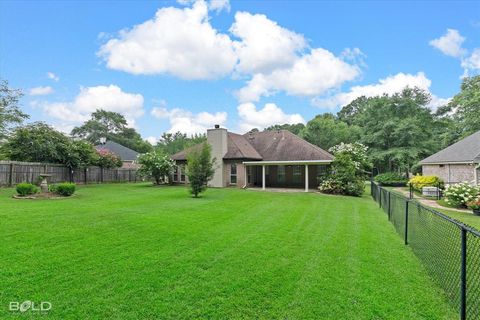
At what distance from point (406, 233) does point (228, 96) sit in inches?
779

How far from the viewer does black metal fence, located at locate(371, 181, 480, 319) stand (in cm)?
316

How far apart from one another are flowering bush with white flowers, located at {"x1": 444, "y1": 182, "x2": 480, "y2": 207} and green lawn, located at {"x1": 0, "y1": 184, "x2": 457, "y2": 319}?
8.64 metres

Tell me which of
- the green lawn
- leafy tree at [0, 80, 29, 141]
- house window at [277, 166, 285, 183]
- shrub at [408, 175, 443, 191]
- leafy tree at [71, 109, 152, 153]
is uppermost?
leafy tree at [71, 109, 152, 153]

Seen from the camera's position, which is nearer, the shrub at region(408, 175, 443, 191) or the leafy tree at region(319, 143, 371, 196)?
the leafy tree at region(319, 143, 371, 196)

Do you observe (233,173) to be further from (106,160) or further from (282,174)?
(106,160)

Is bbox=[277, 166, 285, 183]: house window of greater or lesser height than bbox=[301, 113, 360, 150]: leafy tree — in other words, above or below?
below

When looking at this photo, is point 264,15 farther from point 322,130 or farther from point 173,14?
point 322,130

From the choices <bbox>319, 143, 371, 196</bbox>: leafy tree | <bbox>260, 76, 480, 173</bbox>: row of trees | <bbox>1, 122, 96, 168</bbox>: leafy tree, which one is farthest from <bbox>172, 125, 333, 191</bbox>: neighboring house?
<bbox>260, 76, 480, 173</bbox>: row of trees

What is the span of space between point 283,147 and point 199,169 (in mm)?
10462

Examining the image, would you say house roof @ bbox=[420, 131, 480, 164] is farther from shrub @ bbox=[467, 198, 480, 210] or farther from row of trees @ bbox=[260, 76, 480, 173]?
row of trees @ bbox=[260, 76, 480, 173]

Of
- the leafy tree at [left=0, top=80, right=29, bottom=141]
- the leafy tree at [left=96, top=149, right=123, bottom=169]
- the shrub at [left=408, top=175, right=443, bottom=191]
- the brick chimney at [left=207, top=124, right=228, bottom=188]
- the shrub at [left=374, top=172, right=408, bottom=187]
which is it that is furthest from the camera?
the shrub at [left=374, top=172, right=408, bottom=187]

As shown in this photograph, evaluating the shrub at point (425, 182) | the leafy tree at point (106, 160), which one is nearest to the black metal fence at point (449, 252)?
the shrub at point (425, 182)

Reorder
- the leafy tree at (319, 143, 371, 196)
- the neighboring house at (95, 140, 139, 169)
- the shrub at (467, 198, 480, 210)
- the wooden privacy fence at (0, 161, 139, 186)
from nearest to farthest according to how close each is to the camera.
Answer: the shrub at (467, 198, 480, 210), the leafy tree at (319, 143, 371, 196), the wooden privacy fence at (0, 161, 139, 186), the neighboring house at (95, 140, 139, 169)

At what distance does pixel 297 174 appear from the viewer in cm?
2220
